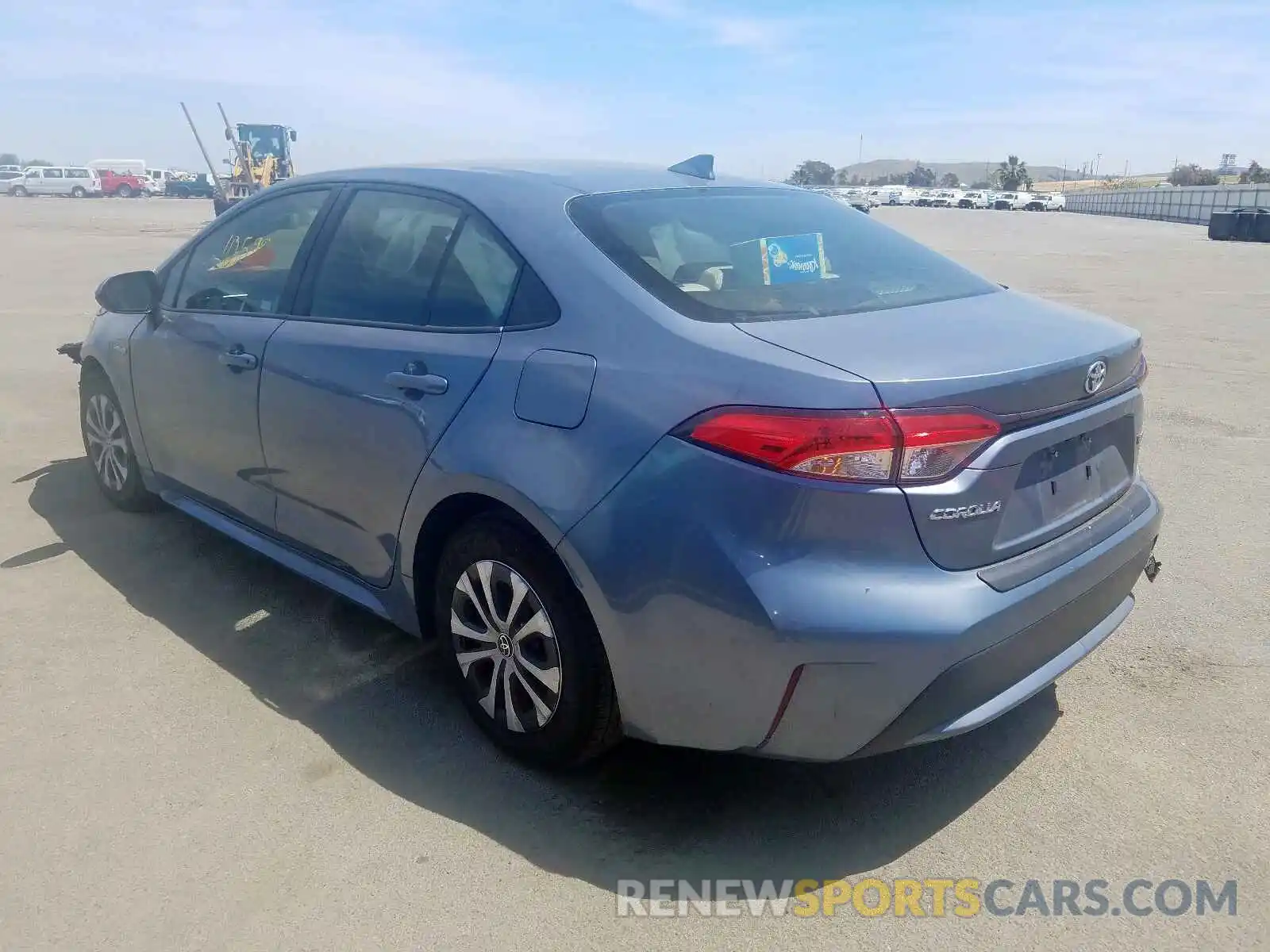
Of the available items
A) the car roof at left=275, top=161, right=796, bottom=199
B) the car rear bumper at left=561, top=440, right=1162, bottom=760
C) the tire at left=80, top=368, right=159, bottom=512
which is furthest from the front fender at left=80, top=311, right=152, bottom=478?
the car rear bumper at left=561, top=440, right=1162, bottom=760

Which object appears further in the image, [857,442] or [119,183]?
[119,183]

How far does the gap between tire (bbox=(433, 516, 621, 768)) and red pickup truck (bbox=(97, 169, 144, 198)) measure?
7520 centimetres

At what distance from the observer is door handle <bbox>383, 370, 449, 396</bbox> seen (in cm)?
292

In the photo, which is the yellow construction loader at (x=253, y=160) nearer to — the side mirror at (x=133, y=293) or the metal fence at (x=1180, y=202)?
the side mirror at (x=133, y=293)

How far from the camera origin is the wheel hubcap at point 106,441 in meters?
4.85

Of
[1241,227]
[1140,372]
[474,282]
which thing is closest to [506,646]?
[474,282]

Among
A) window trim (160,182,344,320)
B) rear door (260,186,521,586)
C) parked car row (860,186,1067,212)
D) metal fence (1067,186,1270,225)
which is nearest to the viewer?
rear door (260,186,521,586)

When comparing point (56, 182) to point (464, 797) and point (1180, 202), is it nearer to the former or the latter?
point (1180, 202)

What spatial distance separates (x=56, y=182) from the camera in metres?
66.1

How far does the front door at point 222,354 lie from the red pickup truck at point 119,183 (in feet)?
240

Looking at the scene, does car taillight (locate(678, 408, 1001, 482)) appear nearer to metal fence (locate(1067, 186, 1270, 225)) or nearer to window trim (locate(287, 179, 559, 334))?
window trim (locate(287, 179, 559, 334))

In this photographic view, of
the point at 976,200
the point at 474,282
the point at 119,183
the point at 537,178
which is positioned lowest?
the point at 474,282

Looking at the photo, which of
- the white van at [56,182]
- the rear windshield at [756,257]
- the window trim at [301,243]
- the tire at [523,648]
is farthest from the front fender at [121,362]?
the white van at [56,182]

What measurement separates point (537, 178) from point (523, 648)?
145 centimetres
